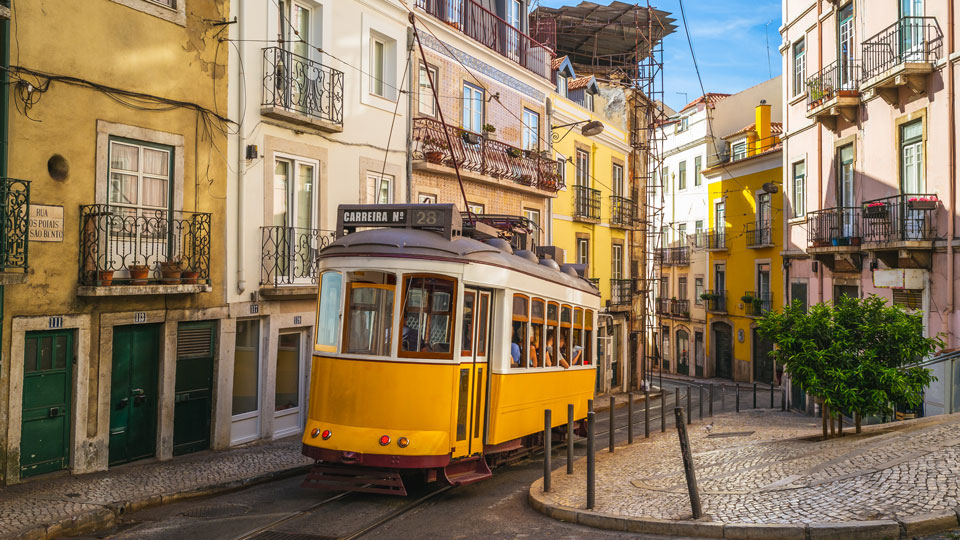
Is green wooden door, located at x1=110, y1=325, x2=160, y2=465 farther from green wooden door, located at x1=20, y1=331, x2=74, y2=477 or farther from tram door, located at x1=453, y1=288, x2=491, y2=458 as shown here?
tram door, located at x1=453, y1=288, x2=491, y2=458

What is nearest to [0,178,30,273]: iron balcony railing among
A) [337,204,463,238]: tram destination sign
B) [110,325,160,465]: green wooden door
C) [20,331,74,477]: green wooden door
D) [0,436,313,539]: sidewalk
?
[20,331,74,477]: green wooden door

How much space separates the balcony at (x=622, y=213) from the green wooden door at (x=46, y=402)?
875 inches

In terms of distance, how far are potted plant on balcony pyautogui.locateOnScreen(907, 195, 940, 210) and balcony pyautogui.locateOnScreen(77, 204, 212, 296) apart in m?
13.7

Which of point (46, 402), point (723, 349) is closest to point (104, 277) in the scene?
point (46, 402)

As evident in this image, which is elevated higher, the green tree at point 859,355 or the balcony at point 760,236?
the balcony at point 760,236

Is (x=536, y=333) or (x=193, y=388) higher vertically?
(x=536, y=333)

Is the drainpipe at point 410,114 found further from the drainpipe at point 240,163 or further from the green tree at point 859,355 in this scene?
the green tree at point 859,355

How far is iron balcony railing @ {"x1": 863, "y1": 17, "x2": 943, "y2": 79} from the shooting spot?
653 inches

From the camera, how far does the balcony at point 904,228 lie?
54.6ft

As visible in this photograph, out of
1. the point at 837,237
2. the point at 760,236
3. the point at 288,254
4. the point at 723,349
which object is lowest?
the point at 723,349

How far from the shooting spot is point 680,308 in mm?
42938

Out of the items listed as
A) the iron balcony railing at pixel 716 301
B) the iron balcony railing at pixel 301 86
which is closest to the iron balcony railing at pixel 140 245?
the iron balcony railing at pixel 301 86

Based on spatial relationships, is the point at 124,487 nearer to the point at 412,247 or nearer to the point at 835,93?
the point at 412,247

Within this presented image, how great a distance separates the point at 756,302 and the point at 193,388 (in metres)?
26.9
